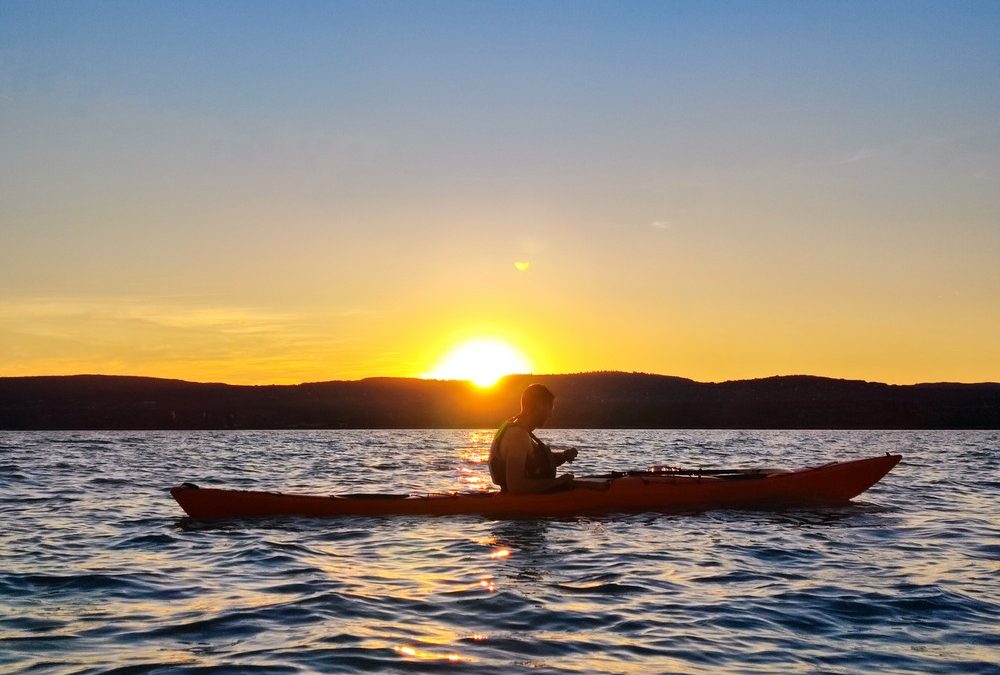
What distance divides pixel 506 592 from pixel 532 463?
16.4ft

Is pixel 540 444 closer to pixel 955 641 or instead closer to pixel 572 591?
pixel 572 591

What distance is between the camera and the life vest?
12.6 meters

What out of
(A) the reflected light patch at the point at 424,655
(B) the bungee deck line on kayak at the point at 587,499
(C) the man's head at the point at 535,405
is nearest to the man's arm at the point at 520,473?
(B) the bungee deck line on kayak at the point at 587,499

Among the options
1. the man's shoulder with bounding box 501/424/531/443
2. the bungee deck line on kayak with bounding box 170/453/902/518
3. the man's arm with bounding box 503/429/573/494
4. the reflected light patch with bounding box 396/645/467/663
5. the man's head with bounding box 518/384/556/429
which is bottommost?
the reflected light patch with bounding box 396/645/467/663

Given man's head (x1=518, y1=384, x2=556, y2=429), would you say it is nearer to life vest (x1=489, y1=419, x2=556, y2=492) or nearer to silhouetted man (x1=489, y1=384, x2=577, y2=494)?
silhouetted man (x1=489, y1=384, x2=577, y2=494)

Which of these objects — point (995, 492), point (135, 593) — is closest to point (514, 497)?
point (135, 593)

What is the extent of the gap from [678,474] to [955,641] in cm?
806

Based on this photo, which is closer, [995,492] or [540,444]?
[540,444]

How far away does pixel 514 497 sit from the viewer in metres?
12.4

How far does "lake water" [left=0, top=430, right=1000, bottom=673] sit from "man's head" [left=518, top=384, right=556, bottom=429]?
1.38 metres

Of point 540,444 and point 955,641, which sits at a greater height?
point 540,444

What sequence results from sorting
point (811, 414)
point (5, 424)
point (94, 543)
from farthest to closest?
point (811, 414), point (5, 424), point (94, 543)

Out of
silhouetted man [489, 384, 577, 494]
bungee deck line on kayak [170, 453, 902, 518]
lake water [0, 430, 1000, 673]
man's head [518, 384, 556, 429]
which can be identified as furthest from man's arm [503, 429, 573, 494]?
lake water [0, 430, 1000, 673]

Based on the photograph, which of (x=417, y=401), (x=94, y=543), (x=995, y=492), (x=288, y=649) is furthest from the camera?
(x=417, y=401)
